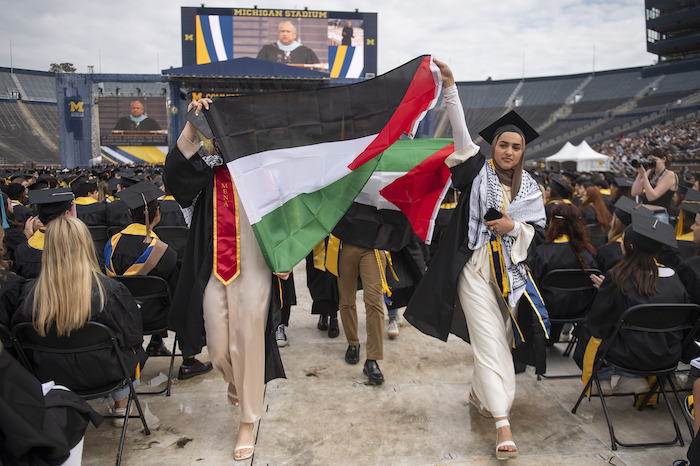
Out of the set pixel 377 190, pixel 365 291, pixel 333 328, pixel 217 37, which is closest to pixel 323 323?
pixel 333 328

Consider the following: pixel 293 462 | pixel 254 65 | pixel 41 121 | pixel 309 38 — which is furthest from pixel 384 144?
pixel 41 121

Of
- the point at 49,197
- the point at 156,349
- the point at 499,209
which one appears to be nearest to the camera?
the point at 499,209

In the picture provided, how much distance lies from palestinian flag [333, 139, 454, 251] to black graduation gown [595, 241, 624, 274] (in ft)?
5.00

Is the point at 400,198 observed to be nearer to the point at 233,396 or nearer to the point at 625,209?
the point at 625,209

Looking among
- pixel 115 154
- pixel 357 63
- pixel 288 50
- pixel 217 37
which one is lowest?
pixel 115 154

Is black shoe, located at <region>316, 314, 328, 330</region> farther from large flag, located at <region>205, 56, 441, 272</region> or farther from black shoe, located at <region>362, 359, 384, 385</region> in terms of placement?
large flag, located at <region>205, 56, 441, 272</region>

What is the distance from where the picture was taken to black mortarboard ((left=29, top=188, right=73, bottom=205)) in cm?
301

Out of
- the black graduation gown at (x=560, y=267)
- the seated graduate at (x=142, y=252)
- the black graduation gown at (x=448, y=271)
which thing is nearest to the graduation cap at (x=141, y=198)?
the seated graduate at (x=142, y=252)

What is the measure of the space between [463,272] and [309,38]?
29.7 m

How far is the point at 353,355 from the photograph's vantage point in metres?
4.04

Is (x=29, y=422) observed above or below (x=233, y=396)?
above

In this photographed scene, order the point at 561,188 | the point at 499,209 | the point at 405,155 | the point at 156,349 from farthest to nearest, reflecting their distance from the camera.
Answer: the point at 561,188
the point at 156,349
the point at 405,155
the point at 499,209

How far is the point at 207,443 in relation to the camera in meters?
2.89

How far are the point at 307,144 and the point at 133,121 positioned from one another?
28201 mm
